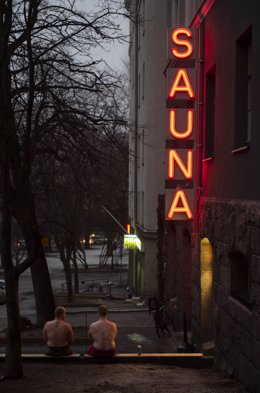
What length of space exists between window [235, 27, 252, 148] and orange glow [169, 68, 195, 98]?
10.4ft

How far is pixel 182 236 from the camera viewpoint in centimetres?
1575

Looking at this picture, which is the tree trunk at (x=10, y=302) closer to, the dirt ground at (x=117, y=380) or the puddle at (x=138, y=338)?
the dirt ground at (x=117, y=380)

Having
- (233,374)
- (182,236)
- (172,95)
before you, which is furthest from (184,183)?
(233,374)

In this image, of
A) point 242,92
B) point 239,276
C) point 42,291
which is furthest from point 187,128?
point 42,291

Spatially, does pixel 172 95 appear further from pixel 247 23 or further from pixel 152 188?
pixel 152 188

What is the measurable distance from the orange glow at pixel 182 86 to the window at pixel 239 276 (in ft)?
13.8

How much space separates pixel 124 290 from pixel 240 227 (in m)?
32.7

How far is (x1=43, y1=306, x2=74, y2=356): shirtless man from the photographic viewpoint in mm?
10609

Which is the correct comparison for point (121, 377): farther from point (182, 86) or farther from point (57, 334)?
point (182, 86)

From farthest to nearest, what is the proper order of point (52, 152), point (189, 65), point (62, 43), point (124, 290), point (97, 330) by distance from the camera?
point (124, 290), point (52, 152), point (62, 43), point (189, 65), point (97, 330)

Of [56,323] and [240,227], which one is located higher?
[240,227]

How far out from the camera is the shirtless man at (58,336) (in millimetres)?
10609

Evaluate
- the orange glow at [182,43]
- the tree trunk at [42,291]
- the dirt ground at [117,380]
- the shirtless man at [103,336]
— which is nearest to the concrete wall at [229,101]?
the orange glow at [182,43]

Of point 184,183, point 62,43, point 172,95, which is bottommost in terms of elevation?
point 184,183
